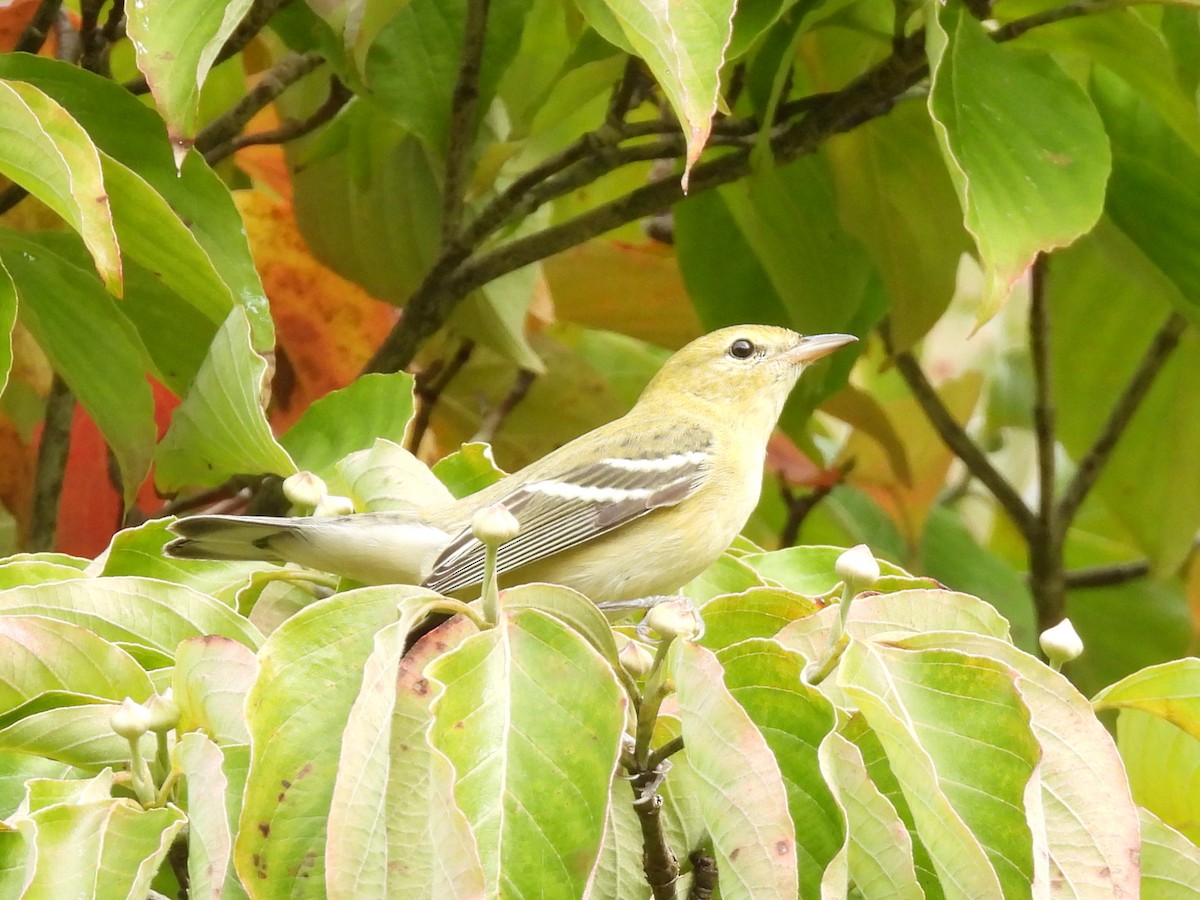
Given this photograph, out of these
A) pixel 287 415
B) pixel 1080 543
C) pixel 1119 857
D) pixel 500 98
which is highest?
pixel 500 98

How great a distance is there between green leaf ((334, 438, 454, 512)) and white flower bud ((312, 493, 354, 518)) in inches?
2.0

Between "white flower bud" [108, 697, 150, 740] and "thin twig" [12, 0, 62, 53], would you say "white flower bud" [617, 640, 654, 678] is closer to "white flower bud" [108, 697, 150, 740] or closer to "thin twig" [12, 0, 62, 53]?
"white flower bud" [108, 697, 150, 740]

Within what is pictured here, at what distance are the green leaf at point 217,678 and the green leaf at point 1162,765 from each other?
105cm

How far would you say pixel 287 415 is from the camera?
3.35 metres

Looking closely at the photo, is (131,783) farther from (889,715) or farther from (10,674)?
(889,715)

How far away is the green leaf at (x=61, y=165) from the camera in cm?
163

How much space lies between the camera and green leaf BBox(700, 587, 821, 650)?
5.39 ft

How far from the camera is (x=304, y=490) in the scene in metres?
1.97

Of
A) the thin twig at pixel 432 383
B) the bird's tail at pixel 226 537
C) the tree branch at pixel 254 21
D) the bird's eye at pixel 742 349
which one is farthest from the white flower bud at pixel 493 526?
the thin twig at pixel 432 383

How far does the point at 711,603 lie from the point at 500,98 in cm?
179

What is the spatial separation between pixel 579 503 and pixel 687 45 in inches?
40.4

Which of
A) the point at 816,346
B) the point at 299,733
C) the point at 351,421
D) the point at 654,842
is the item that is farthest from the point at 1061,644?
the point at 816,346

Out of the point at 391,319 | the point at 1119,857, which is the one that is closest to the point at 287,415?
the point at 391,319

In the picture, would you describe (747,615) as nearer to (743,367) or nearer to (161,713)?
(161,713)
